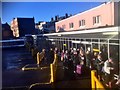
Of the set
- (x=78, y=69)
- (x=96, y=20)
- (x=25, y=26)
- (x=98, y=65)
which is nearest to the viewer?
(x=98, y=65)

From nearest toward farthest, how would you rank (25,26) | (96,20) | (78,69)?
(78,69) → (96,20) → (25,26)

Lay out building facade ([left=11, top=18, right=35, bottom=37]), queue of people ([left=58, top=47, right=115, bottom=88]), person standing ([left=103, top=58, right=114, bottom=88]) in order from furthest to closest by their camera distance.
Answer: building facade ([left=11, top=18, right=35, bottom=37])
queue of people ([left=58, top=47, right=115, bottom=88])
person standing ([left=103, top=58, right=114, bottom=88])

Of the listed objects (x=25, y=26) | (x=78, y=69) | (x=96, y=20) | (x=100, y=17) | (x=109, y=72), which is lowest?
(x=78, y=69)

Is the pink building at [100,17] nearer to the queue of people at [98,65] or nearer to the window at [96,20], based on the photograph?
the window at [96,20]

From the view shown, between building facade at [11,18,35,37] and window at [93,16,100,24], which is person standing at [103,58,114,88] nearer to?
window at [93,16,100,24]

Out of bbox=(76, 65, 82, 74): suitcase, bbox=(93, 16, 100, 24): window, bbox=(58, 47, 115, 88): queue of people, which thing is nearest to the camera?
bbox=(58, 47, 115, 88): queue of people

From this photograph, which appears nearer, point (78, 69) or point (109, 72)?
point (109, 72)

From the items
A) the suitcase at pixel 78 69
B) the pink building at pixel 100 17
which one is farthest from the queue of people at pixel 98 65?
the pink building at pixel 100 17

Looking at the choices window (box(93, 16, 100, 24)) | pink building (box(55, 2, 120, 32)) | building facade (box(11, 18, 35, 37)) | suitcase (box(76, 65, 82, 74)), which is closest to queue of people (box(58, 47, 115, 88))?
suitcase (box(76, 65, 82, 74))

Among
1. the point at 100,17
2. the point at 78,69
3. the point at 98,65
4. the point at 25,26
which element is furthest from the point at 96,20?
the point at 25,26

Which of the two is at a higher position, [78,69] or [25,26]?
[25,26]

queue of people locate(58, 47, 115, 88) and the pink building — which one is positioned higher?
the pink building

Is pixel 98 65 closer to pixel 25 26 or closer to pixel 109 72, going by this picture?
pixel 109 72

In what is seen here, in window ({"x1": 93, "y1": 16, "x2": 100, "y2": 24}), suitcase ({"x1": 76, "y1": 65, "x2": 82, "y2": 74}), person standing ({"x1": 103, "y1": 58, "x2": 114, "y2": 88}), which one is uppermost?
window ({"x1": 93, "y1": 16, "x2": 100, "y2": 24})
